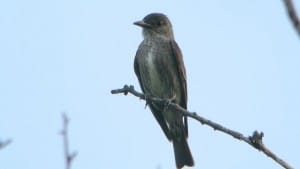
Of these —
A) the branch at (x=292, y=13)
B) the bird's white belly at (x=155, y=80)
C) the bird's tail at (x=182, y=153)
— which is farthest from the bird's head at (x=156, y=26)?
the branch at (x=292, y=13)

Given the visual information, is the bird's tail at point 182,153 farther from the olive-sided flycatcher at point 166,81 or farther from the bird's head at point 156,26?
the bird's head at point 156,26

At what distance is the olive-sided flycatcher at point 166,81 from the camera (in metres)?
7.84

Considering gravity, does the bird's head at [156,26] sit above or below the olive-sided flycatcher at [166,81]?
above

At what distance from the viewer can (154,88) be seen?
7805 mm

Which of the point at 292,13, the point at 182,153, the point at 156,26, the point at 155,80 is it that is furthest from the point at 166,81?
the point at 292,13

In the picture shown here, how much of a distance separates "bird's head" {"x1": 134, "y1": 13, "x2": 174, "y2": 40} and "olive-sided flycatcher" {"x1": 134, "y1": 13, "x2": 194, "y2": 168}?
7cm

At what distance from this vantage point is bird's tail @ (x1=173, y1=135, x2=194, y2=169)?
8.05 metres

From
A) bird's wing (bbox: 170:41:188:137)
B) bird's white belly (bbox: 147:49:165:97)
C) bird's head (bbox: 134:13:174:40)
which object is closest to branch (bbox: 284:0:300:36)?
bird's white belly (bbox: 147:49:165:97)

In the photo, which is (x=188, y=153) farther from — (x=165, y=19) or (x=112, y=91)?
(x=112, y=91)

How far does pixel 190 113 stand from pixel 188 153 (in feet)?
14.0

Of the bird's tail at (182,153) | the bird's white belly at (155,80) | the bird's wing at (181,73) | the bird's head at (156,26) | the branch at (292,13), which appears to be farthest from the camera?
the bird's head at (156,26)

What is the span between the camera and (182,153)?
8.15 metres

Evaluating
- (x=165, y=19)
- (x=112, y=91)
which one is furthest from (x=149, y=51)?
(x=112, y=91)

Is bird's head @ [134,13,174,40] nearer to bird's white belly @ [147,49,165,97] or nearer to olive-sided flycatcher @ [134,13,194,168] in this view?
olive-sided flycatcher @ [134,13,194,168]
